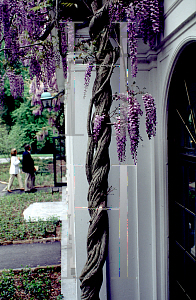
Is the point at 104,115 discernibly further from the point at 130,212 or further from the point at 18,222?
the point at 18,222

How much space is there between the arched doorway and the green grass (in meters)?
3.50

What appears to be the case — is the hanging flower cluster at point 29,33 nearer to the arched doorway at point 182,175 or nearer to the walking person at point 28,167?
the arched doorway at point 182,175

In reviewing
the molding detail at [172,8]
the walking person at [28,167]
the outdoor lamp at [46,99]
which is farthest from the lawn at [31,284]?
the walking person at [28,167]

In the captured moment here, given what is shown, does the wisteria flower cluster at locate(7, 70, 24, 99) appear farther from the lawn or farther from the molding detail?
the molding detail

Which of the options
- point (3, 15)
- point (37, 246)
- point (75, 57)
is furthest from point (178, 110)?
point (37, 246)

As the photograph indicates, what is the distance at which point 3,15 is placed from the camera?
348 centimetres

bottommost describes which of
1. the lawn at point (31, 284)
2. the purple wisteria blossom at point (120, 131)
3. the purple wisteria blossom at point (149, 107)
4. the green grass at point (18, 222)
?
the lawn at point (31, 284)

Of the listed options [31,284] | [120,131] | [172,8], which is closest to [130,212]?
[120,131]

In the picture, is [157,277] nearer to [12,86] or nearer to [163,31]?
[163,31]

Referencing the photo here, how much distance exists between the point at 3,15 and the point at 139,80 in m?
2.15

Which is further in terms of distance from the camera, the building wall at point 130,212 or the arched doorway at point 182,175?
the building wall at point 130,212

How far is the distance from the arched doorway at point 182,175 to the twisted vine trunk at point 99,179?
0.65m

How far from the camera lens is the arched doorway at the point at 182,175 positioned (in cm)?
214

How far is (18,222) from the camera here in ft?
19.7
